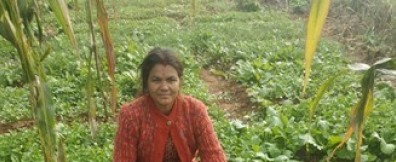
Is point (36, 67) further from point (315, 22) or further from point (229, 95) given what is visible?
point (229, 95)

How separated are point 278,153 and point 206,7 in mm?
8904

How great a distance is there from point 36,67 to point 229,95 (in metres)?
5.45

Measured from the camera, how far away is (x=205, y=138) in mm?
3094

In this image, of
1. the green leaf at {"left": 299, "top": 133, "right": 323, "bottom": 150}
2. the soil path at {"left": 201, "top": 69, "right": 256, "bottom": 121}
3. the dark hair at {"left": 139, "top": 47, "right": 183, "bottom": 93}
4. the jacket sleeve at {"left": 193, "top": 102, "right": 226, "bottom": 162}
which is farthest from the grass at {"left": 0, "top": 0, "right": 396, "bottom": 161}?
the jacket sleeve at {"left": 193, "top": 102, "right": 226, "bottom": 162}

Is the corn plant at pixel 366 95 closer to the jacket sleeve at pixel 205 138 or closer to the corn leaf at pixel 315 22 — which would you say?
the corn leaf at pixel 315 22

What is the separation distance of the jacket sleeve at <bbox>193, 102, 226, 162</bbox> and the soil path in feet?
8.78

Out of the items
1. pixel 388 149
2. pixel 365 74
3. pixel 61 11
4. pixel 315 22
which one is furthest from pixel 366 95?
pixel 388 149

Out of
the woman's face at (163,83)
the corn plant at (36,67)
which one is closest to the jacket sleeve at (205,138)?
Result: the woman's face at (163,83)

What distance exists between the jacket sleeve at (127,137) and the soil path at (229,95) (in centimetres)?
286

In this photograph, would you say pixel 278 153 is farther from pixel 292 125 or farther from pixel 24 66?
pixel 24 66

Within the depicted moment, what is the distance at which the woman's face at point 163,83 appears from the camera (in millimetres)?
2951

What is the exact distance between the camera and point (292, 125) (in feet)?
15.6

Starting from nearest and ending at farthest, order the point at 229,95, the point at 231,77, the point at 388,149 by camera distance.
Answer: the point at 388,149, the point at 229,95, the point at 231,77

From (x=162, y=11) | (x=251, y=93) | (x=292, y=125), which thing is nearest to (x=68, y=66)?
(x=251, y=93)
